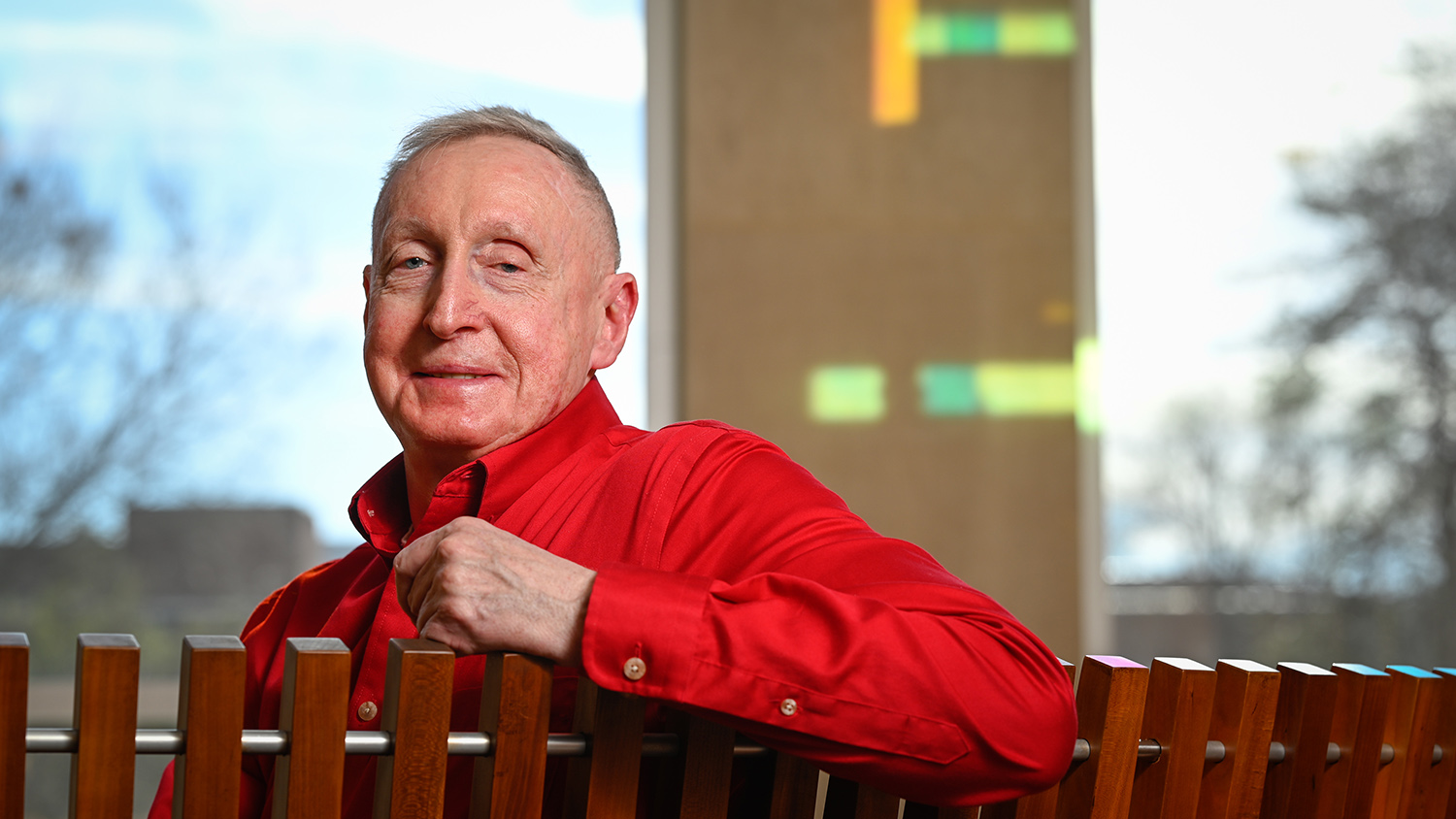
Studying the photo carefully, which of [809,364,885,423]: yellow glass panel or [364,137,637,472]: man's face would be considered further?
[809,364,885,423]: yellow glass panel

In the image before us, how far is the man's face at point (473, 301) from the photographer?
1420 mm

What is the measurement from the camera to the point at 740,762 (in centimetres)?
112

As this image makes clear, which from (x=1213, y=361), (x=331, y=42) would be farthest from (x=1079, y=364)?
(x=331, y=42)

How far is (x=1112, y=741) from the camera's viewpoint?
112 cm

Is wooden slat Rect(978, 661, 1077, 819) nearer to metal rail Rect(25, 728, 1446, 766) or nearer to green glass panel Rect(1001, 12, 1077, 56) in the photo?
metal rail Rect(25, 728, 1446, 766)

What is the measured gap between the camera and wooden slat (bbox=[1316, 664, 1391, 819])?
48.4 inches

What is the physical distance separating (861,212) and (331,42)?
185cm

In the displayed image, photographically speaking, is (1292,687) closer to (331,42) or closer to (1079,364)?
(1079,364)

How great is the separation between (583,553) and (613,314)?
17.3 inches

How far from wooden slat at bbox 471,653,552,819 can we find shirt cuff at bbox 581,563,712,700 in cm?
4

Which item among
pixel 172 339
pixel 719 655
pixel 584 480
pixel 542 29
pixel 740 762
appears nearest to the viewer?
pixel 719 655

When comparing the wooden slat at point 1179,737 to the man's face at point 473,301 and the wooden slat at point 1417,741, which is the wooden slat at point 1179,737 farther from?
the man's face at point 473,301

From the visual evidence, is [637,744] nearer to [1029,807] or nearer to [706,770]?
[706,770]

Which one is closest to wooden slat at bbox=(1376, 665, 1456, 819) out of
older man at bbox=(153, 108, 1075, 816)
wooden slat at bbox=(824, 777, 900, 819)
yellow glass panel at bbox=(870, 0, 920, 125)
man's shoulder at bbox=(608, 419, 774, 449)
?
older man at bbox=(153, 108, 1075, 816)
